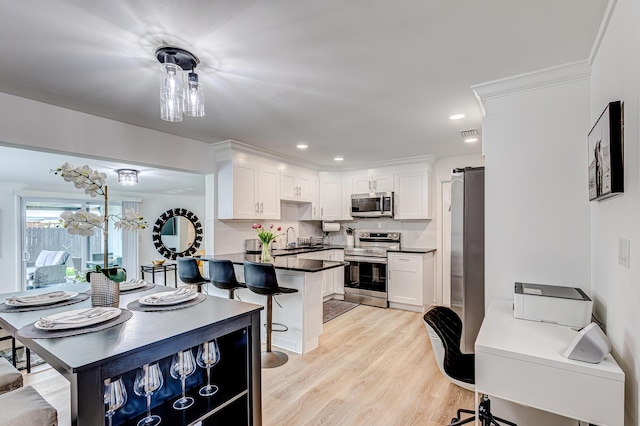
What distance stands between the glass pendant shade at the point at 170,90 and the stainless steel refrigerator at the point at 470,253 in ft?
7.18

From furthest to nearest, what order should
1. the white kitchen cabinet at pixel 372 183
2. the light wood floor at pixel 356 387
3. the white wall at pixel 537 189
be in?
the white kitchen cabinet at pixel 372 183 < the light wood floor at pixel 356 387 < the white wall at pixel 537 189

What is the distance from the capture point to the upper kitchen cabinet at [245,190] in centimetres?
404

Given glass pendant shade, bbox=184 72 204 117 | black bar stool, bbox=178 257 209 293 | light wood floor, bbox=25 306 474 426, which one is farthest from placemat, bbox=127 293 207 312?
black bar stool, bbox=178 257 209 293

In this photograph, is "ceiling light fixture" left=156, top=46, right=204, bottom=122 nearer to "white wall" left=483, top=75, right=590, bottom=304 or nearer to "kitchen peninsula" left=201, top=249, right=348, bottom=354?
"kitchen peninsula" left=201, top=249, right=348, bottom=354

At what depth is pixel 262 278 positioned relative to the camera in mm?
2896

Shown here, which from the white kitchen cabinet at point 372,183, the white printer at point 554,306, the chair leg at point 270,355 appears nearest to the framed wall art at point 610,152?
the white printer at point 554,306

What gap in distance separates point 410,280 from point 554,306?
9.94 feet

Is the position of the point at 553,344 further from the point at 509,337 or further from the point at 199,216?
the point at 199,216

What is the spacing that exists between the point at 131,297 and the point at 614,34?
292 cm

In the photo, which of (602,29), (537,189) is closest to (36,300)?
(537,189)

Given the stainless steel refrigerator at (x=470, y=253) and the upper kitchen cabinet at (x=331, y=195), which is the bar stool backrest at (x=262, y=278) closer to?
the stainless steel refrigerator at (x=470, y=253)

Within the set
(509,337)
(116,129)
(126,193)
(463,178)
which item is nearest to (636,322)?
(509,337)

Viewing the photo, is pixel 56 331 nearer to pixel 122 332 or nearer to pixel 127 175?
pixel 122 332

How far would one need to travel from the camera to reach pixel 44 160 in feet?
13.3
